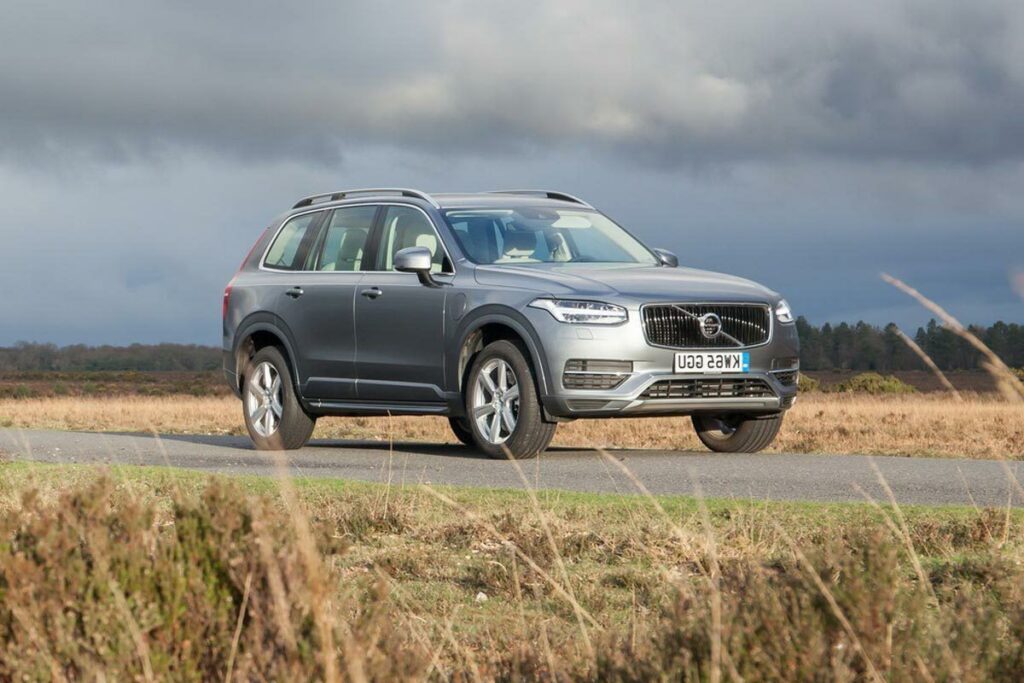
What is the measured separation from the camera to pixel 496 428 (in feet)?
37.3

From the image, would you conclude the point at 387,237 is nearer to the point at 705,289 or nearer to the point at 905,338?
the point at 705,289

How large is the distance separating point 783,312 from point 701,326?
1.07m

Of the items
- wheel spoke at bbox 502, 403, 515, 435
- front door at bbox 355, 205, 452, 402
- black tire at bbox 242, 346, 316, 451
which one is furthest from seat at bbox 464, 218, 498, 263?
black tire at bbox 242, 346, 316, 451

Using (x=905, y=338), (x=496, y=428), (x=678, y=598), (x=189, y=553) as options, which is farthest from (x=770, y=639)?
(x=496, y=428)

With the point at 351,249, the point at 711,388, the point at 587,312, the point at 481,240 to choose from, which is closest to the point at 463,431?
the point at 351,249

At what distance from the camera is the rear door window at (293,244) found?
45.0 ft

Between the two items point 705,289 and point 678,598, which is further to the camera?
point 705,289

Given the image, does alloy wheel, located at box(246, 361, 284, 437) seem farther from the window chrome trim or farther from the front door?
the front door

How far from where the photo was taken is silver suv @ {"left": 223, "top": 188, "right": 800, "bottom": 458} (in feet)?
35.7

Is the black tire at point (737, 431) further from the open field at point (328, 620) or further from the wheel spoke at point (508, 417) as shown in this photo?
the open field at point (328, 620)

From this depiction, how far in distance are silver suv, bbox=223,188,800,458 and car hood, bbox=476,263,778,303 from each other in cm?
2

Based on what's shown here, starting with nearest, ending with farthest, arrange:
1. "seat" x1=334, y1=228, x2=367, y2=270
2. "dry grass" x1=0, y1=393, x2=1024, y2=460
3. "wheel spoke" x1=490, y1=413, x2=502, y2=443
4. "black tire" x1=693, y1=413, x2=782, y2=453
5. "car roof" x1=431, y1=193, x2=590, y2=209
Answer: "wheel spoke" x1=490, y1=413, x2=502, y2=443 < "car roof" x1=431, y1=193, x2=590, y2=209 < "black tire" x1=693, y1=413, x2=782, y2=453 < "seat" x1=334, y1=228, x2=367, y2=270 < "dry grass" x1=0, y1=393, x2=1024, y2=460

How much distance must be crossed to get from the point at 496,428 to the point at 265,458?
2.26m

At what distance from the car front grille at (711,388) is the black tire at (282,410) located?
12.5ft
